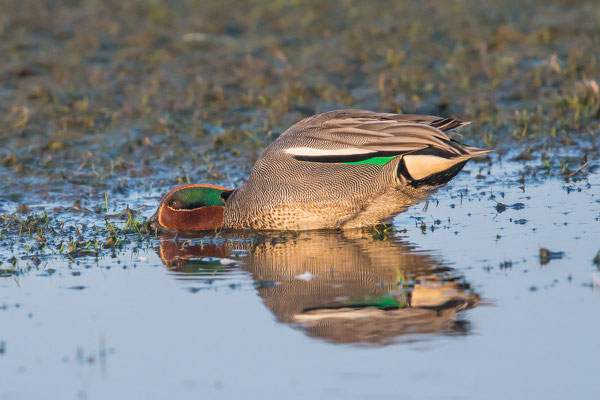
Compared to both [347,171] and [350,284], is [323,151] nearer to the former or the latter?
[347,171]

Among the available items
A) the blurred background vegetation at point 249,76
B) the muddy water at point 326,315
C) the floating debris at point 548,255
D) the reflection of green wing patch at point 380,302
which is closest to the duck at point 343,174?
the muddy water at point 326,315

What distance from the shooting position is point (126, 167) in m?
9.71

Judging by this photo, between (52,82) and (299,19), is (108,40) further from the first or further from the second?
(299,19)

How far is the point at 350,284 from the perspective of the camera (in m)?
5.87

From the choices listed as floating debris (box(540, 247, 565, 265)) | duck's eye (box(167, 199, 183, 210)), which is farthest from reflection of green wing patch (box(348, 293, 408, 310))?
duck's eye (box(167, 199, 183, 210))

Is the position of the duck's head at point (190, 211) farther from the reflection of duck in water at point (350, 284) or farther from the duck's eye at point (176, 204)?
the reflection of duck in water at point (350, 284)

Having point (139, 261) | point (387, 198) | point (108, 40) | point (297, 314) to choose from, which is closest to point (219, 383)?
point (297, 314)

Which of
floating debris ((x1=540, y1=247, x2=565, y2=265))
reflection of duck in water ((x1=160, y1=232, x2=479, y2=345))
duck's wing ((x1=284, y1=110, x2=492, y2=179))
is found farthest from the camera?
duck's wing ((x1=284, y1=110, x2=492, y2=179))

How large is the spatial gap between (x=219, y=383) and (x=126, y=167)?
5.58 meters

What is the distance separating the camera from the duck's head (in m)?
7.59

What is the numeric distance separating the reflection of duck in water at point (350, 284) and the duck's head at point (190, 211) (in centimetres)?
27

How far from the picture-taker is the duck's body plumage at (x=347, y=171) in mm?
6918

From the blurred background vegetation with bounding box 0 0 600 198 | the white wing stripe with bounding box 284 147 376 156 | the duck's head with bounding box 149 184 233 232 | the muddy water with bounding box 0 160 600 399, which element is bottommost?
the muddy water with bounding box 0 160 600 399

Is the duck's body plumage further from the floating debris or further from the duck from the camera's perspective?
the floating debris
